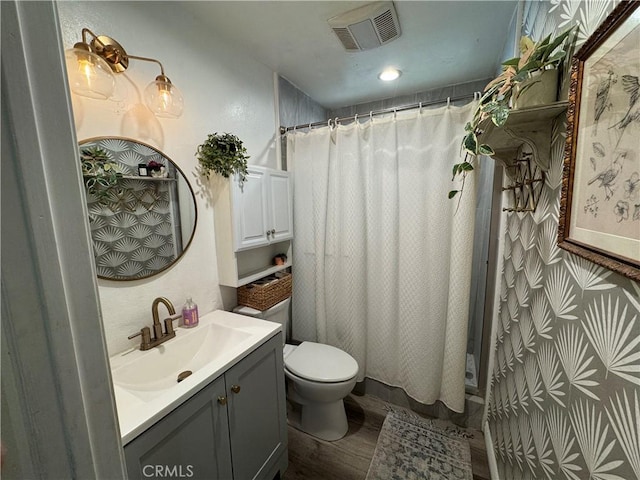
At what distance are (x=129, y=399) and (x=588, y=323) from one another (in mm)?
1377

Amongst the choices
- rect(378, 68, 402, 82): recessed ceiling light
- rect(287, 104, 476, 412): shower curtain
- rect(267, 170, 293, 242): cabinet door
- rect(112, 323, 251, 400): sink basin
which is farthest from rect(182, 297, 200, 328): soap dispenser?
rect(378, 68, 402, 82): recessed ceiling light

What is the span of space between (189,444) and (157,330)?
1.70ft

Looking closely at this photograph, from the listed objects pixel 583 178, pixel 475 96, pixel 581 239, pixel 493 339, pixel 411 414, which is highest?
pixel 475 96

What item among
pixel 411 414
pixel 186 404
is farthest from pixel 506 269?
pixel 186 404

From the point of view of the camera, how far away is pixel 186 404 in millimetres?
877

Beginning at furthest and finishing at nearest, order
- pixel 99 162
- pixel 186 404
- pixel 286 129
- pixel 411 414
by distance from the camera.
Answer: pixel 286 129, pixel 411 414, pixel 99 162, pixel 186 404

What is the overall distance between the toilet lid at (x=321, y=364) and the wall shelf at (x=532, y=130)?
1.37 metres

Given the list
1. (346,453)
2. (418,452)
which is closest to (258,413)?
(346,453)

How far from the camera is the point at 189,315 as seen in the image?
133 centimetres

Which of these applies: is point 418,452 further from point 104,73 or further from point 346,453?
point 104,73

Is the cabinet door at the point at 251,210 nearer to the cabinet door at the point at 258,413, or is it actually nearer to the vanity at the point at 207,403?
the vanity at the point at 207,403

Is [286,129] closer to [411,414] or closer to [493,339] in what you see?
[493,339]

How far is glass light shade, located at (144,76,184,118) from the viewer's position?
1.12 metres

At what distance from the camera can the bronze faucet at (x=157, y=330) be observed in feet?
3.76
